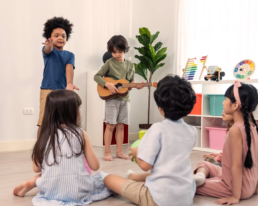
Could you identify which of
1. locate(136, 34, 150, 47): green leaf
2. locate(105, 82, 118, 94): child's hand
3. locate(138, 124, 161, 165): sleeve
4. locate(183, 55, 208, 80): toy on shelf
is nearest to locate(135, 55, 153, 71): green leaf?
locate(136, 34, 150, 47): green leaf

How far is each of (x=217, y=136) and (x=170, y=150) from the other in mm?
2003

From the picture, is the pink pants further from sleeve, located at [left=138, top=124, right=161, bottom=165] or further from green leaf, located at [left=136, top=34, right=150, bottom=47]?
green leaf, located at [left=136, top=34, right=150, bottom=47]

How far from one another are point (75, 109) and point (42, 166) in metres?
0.31

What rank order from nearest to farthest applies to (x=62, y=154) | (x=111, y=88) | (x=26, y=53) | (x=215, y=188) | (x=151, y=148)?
(x=151, y=148) < (x=62, y=154) < (x=215, y=188) < (x=111, y=88) < (x=26, y=53)

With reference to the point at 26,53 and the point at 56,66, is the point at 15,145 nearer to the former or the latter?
the point at 26,53

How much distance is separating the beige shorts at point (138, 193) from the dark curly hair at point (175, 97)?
0.36 m

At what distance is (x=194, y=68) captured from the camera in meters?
3.54

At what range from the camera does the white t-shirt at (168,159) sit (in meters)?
1.22

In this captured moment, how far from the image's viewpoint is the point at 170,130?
124 centimetres

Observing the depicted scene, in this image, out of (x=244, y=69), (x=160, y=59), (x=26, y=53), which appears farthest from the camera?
(x=160, y=59)

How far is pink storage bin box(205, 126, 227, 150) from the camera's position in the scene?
3032 mm

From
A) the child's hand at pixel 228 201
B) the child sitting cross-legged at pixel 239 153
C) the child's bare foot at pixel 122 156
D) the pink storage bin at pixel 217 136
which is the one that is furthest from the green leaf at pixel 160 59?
the child's hand at pixel 228 201

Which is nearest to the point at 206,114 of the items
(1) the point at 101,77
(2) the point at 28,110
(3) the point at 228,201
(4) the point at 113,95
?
(4) the point at 113,95

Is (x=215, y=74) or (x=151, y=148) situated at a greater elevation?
(x=215, y=74)
